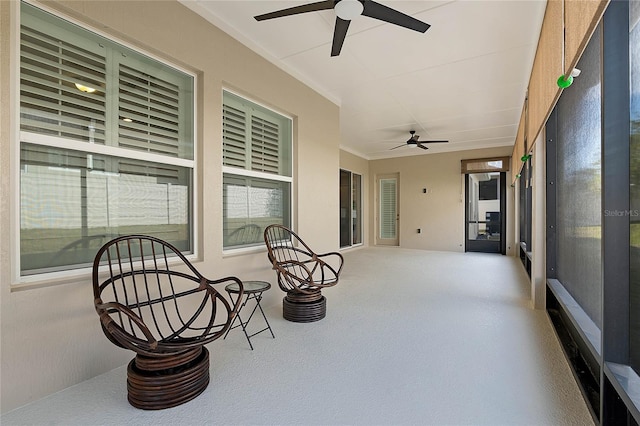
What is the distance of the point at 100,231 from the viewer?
2.18 metres

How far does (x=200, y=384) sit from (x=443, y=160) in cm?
812

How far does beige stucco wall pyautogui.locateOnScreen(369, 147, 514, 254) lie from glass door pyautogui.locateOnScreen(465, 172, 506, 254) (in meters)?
0.17

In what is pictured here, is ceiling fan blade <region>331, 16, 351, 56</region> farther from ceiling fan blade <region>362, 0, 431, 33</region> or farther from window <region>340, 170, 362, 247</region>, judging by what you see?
window <region>340, 170, 362, 247</region>

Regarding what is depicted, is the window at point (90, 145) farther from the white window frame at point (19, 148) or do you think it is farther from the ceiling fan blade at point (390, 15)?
the ceiling fan blade at point (390, 15)

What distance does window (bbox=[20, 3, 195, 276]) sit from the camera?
1877 millimetres

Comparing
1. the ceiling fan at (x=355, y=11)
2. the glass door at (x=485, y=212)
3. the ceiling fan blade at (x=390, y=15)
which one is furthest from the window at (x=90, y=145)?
the glass door at (x=485, y=212)

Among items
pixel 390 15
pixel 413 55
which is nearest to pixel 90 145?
pixel 390 15

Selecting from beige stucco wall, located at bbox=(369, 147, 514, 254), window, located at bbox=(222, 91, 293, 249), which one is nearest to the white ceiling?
window, located at bbox=(222, 91, 293, 249)

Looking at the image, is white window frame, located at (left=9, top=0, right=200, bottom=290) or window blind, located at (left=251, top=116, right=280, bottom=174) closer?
white window frame, located at (left=9, top=0, right=200, bottom=290)

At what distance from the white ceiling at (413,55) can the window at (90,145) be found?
935mm

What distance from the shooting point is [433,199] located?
8547mm

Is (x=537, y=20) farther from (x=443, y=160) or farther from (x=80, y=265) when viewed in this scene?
(x=443, y=160)

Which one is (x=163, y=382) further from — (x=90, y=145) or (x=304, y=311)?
(x=90, y=145)

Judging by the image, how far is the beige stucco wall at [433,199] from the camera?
816cm
